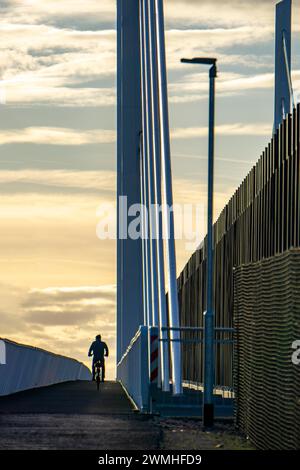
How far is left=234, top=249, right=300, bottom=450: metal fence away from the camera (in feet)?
49.2

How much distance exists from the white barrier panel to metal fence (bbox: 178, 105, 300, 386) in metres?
4.77

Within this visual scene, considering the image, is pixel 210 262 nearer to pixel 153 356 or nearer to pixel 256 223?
pixel 153 356

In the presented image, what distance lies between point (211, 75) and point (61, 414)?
20.6 ft

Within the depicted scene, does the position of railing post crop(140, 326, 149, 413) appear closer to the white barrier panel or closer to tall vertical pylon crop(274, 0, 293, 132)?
the white barrier panel

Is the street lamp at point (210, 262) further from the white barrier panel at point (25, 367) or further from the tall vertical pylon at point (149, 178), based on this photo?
the white barrier panel at point (25, 367)

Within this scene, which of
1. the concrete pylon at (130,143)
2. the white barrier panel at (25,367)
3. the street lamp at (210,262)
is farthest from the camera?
the concrete pylon at (130,143)

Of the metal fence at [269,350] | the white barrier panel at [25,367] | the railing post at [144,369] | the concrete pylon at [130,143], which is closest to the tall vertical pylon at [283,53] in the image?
the white barrier panel at [25,367]

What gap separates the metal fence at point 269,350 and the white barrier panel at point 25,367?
577 inches

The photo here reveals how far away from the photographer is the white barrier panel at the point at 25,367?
34719 mm

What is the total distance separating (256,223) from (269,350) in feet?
40.1

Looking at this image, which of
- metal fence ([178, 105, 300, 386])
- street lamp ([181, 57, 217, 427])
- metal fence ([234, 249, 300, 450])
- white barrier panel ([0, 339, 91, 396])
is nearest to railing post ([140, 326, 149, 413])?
street lamp ([181, 57, 217, 427])
